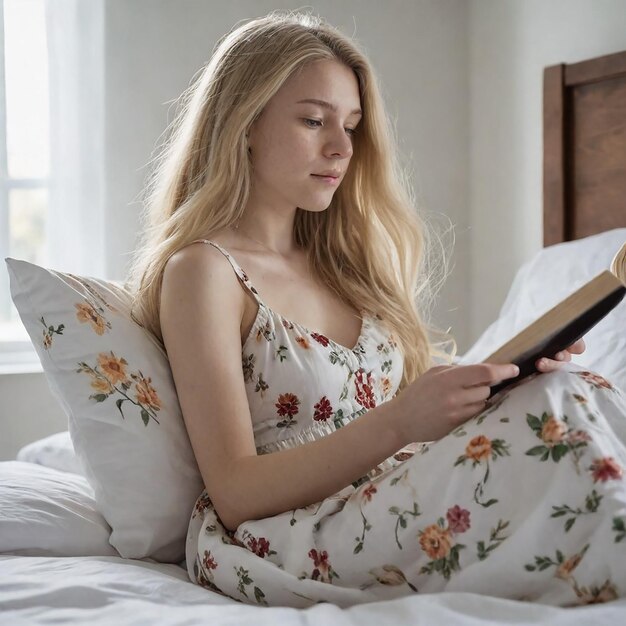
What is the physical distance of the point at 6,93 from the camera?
2484 millimetres

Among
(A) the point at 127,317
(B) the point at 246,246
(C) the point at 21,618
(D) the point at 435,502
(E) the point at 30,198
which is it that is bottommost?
(C) the point at 21,618

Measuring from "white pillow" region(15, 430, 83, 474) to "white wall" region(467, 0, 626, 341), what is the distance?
138cm

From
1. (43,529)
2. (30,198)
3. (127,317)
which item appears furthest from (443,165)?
(43,529)

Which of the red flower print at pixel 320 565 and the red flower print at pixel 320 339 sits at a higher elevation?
the red flower print at pixel 320 339

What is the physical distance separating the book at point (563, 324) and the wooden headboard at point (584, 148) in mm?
1239

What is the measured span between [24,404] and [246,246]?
1.25 m

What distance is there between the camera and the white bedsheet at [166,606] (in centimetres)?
81

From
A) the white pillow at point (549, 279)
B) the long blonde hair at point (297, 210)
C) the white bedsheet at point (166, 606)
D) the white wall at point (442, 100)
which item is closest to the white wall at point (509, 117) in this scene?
the white wall at point (442, 100)

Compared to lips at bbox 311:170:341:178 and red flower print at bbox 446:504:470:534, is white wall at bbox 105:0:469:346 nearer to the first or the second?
lips at bbox 311:170:341:178

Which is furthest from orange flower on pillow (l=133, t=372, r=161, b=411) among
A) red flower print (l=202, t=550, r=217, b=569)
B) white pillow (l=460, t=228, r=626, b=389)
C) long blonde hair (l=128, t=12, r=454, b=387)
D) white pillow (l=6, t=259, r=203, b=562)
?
white pillow (l=460, t=228, r=626, b=389)

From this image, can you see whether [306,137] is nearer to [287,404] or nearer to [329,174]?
[329,174]

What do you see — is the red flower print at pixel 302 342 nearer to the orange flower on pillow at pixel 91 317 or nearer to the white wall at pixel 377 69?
the orange flower on pillow at pixel 91 317

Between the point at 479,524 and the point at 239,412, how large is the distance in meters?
0.37

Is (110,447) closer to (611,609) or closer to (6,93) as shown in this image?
(611,609)
